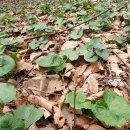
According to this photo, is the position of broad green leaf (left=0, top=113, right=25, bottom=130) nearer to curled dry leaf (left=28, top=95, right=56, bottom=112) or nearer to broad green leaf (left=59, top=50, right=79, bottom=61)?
curled dry leaf (left=28, top=95, right=56, bottom=112)

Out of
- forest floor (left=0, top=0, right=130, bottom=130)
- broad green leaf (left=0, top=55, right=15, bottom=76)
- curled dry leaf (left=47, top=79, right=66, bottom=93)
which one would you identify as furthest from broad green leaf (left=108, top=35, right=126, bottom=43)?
broad green leaf (left=0, top=55, right=15, bottom=76)

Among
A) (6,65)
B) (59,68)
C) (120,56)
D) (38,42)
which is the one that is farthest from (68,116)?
(38,42)

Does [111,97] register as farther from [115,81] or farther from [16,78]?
[16,78]

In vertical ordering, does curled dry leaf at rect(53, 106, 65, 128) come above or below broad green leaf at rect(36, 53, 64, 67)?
below

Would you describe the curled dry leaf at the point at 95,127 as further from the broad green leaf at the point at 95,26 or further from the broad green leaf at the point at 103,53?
the broad green leaf at the point at 95,26

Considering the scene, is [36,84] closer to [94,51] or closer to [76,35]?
[94,51]

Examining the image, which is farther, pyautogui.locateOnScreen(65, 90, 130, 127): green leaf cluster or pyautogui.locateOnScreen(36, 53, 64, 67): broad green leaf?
pyautogui.locateOnScreen(36, 53, 64, 67): broad green leaf

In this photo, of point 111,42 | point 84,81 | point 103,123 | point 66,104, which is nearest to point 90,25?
point 111,42
